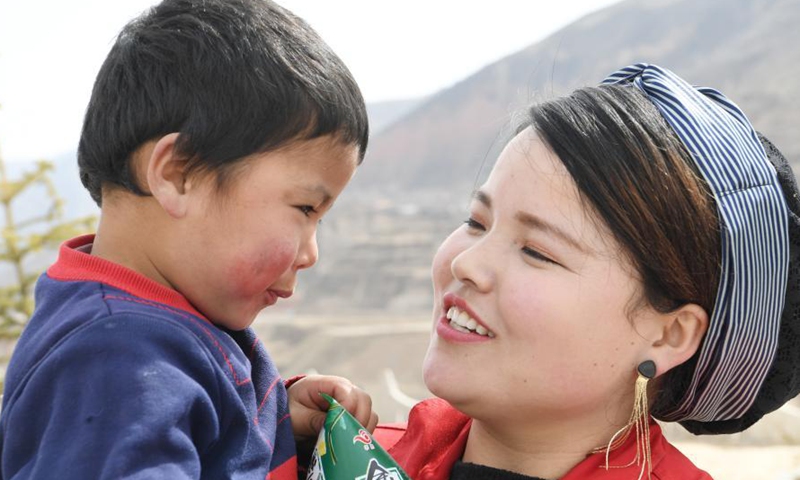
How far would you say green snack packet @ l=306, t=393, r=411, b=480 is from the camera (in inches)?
77.0

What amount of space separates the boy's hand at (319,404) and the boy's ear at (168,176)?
603mm

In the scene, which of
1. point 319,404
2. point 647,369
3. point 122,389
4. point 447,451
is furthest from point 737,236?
point 122,389

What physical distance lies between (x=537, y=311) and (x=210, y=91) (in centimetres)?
88

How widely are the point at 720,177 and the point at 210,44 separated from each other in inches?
47.6

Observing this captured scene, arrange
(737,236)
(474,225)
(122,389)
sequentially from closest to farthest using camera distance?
(122,389)
(737,236)
(474,225)

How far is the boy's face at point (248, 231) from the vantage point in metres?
2.01

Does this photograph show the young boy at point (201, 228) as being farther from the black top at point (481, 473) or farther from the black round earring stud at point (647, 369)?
the black round earring stud at point (647, 369)

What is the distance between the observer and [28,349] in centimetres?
177

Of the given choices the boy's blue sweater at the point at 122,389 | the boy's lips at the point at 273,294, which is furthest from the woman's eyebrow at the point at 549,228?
the boy's blue sweater at the point at 122,389

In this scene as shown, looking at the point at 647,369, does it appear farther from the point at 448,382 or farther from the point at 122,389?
the point at 122,389

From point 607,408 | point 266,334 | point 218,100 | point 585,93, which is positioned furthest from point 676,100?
point 266,334

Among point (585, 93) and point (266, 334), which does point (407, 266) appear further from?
point (585, 93)

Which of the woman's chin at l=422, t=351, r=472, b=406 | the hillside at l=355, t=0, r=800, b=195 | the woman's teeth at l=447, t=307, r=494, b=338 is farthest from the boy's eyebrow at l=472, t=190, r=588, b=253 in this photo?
the hillside at l=355, t=0, r=800, b=195

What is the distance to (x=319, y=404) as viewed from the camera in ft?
7.51
